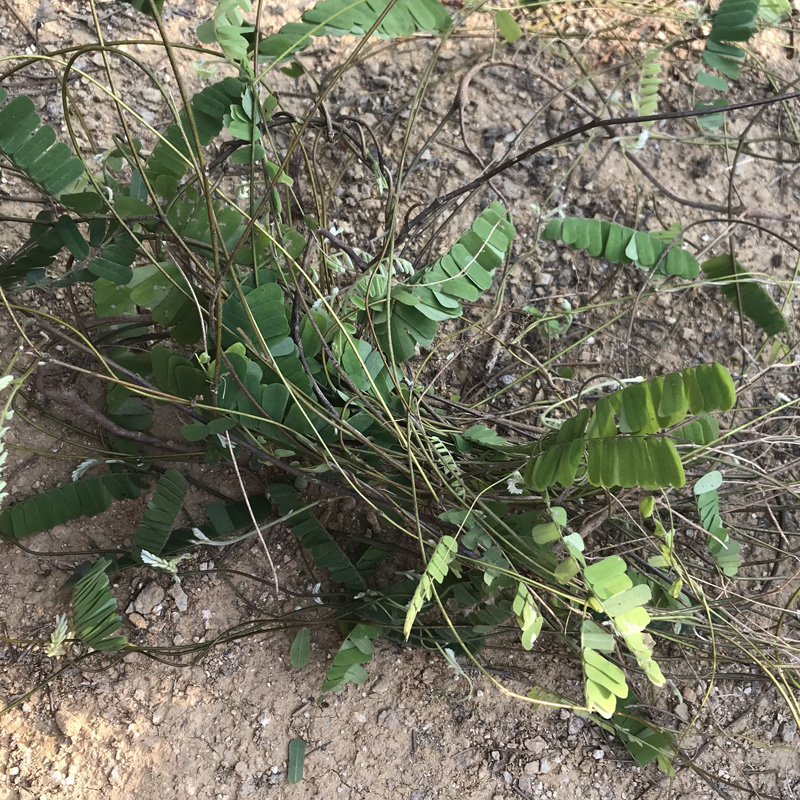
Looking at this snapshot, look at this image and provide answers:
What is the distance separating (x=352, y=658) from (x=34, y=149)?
0.89 metres

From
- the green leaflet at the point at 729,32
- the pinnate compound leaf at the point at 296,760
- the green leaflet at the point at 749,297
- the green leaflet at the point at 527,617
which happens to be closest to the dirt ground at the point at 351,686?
the pinnate compound leaf at the point at 296,760

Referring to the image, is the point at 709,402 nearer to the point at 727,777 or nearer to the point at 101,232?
the point at 101,232

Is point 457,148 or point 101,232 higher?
point 101,232

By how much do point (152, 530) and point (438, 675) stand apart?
0.57 metres

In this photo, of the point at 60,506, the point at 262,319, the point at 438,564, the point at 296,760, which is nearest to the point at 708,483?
the point at 438,564

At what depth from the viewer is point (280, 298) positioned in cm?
93

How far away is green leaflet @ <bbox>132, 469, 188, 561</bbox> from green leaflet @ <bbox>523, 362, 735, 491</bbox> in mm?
569

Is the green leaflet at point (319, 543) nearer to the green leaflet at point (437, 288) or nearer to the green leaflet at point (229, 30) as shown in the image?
the green leaflet at point (437, 288)

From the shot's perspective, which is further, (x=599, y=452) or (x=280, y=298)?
(x=280, y=298)

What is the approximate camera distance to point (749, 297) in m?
1.29

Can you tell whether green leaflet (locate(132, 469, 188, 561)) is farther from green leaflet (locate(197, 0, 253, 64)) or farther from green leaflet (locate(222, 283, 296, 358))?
green leaflet (locate(197, 0, 253, 64))

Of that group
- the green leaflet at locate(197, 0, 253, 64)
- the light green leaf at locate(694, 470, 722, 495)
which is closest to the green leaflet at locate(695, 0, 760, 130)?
the light green leaf at locate(694, 470, 722, 495)

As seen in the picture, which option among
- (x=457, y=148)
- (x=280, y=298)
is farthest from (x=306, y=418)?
(x=457, y=148)

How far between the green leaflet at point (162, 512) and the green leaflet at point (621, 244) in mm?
780
